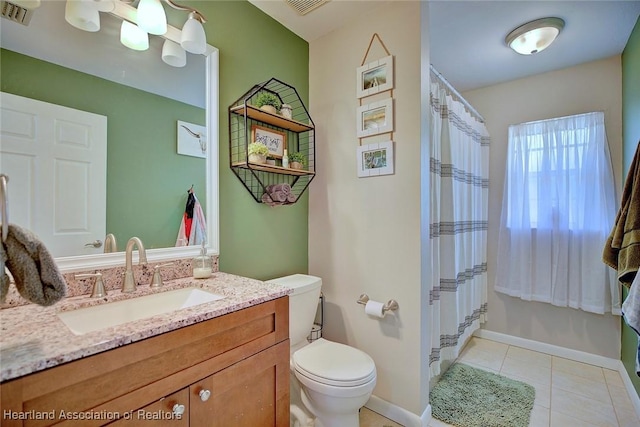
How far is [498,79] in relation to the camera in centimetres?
265

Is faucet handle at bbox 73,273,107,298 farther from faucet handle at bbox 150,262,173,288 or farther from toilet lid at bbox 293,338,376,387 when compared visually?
toilet lid at bbox 293,338,376,387

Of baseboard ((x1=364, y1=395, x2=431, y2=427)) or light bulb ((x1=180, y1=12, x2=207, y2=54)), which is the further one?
baseboard ((x1=364, y1=395, x2=431, y2=427))

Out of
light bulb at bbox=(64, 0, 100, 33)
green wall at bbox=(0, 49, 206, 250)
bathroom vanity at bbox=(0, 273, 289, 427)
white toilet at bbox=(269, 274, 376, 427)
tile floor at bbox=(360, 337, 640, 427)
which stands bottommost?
tile floor at bbox=(360, 337, 640, 427)

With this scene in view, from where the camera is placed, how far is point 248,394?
1.03 m

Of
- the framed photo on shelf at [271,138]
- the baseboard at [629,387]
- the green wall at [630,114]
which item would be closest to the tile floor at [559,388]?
the baseboard at [629,387]

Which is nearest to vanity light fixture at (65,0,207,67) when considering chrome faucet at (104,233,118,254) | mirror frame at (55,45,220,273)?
mirror frame at (55,45,220,273)

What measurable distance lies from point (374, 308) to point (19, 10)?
2065 millimetres

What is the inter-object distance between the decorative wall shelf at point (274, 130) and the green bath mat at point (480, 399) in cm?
163

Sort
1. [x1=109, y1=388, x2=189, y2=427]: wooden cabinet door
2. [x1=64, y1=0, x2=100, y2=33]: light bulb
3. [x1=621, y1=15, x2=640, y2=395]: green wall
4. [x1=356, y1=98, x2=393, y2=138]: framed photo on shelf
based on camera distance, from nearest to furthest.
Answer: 1. [x1=109, y1=388, x2=189, y2=427]: wooden cabinet door
2. [x1=64, y1=0, x2=100, y2=33]: light bulb
3. [x1=356, y1=98, x2=393, y2=138]: framed photo on shelf
4. [x1=621, y1=15, x2=640, y2=395]: green wall

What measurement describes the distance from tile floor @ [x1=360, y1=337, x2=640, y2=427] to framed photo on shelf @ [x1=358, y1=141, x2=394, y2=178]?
1.50 m

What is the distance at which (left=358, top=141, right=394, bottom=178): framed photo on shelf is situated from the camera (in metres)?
1.70

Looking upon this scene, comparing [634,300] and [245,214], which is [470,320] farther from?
[245,214]

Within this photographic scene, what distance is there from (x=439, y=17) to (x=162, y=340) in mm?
2309

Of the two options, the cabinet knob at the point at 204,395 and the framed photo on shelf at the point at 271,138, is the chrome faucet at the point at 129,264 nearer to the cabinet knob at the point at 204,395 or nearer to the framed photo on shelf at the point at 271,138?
the cabinet knob at the point at 204,395
